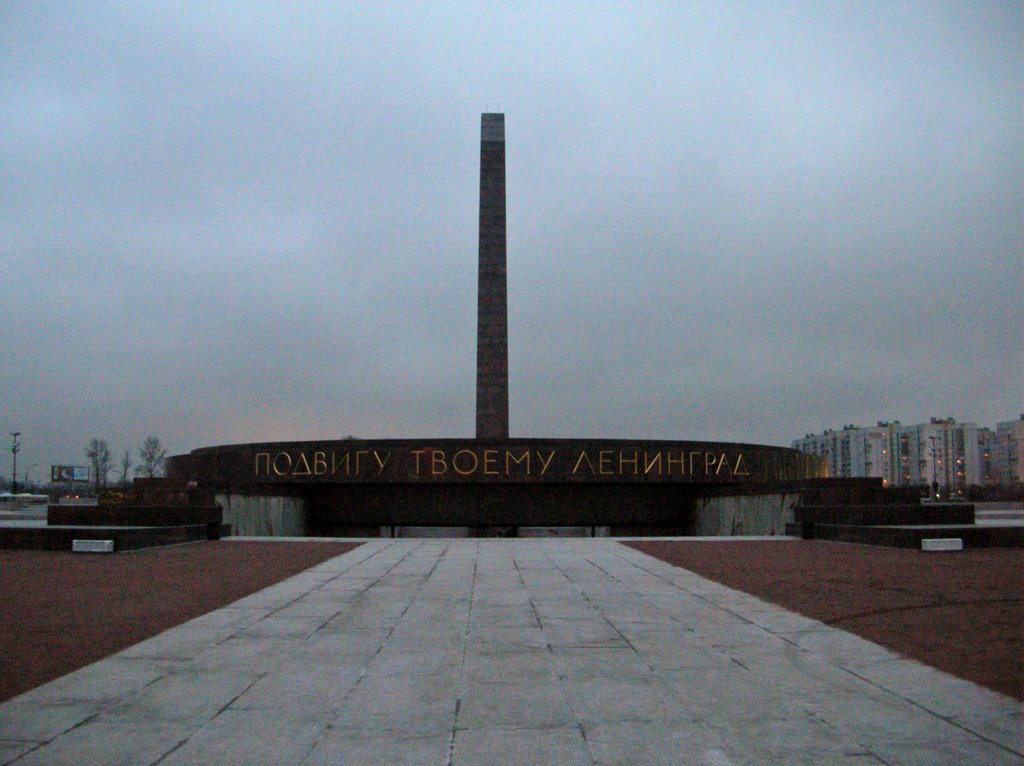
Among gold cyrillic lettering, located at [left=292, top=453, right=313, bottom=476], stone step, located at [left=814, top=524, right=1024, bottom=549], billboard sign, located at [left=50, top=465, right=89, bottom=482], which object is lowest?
billboard sign, located at [left=50, top=465, right=89, bottom=482]

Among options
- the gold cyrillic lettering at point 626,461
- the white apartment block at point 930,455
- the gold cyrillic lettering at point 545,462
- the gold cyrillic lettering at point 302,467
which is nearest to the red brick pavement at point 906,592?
the gold cyrillic lettering at point 545,462

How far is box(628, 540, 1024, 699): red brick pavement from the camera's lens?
8273mm

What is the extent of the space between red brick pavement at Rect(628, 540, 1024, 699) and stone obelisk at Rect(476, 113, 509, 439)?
20.5 metres

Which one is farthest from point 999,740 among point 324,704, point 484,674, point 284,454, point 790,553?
point 284,454

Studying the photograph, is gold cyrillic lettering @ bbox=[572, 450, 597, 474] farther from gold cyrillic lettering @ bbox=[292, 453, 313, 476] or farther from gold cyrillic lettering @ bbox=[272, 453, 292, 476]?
gold cyrillic lettering @ bbox=[272, 453, 292, 476]

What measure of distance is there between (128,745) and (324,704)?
1.46m

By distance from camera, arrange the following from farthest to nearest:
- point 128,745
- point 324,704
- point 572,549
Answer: point 572,549
point 324,704
point 128,745

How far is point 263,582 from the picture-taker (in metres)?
14.1

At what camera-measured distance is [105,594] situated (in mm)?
12562

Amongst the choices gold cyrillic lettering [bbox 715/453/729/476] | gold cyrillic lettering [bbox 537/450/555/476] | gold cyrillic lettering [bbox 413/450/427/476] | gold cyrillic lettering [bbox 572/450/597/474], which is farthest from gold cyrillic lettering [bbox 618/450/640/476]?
gold cyrillic lettering [bbox 413/450/427/476]

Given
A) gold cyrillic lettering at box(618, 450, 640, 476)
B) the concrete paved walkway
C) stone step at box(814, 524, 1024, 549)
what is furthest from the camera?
gold cyrillic lettering at box(618, 450, 640, 476)

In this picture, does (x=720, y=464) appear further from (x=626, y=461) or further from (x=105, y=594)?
(x=105, y=594)

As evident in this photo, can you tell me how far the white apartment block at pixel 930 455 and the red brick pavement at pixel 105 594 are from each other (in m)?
152

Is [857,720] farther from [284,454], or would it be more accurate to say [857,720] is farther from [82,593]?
[284,454]
